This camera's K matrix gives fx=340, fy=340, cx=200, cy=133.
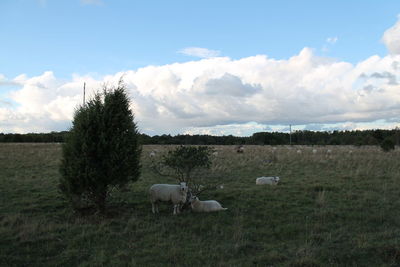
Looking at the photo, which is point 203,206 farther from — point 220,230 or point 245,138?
point 245,138

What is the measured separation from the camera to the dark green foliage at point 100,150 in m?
10.8

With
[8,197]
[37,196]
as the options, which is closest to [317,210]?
[37,196]

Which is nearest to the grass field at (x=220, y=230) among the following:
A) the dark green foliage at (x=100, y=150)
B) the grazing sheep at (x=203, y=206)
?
the grazing sheep at (x=203, y=206)

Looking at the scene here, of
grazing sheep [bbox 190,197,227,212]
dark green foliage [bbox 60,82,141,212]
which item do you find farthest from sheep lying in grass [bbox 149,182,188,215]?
dark green foliage [bbox 60,82,141,212]

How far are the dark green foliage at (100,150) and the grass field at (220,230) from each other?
A: 3.22 ft

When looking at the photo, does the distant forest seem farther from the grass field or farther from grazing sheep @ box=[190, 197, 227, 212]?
grazing sheep @ box=[190, 197, 227, 212]

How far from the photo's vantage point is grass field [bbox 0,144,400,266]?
7.58m

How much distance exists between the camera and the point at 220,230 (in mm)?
9656

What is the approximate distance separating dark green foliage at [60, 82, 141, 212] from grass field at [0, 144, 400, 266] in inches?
38.6

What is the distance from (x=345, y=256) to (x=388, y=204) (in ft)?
21.2

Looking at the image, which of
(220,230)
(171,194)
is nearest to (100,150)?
(171,194)

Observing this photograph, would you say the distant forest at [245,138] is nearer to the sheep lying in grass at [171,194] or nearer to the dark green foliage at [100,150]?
the sheep lying in grass at [171,194]

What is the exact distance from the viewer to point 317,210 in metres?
11.8

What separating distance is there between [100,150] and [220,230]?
4524 millimetres
